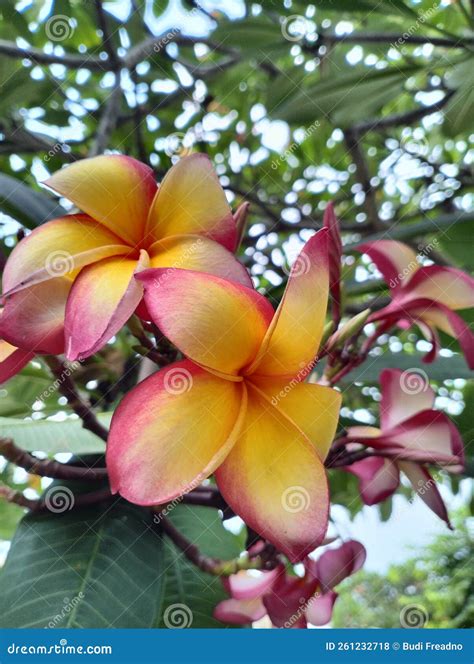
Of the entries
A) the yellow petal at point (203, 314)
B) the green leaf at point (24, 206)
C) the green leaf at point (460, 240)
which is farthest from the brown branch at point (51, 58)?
the yellow petal at point (203, 314)

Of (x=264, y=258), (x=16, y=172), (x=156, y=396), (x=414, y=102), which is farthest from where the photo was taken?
(x=414, y=102)

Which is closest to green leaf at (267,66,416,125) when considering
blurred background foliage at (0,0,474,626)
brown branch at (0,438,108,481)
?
blurred background foliage at (0,0,474,626)

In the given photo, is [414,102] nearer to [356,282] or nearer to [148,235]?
[356,282]

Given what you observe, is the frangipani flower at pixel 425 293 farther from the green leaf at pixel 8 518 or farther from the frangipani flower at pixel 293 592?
the green leaf at pixel 8 518

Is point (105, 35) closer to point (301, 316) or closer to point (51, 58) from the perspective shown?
point (51, 58)

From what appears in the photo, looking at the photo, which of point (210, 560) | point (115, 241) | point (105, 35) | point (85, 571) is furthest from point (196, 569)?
point (105, 35)

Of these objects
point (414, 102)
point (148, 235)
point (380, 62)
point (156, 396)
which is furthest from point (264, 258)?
point (414, 102)
